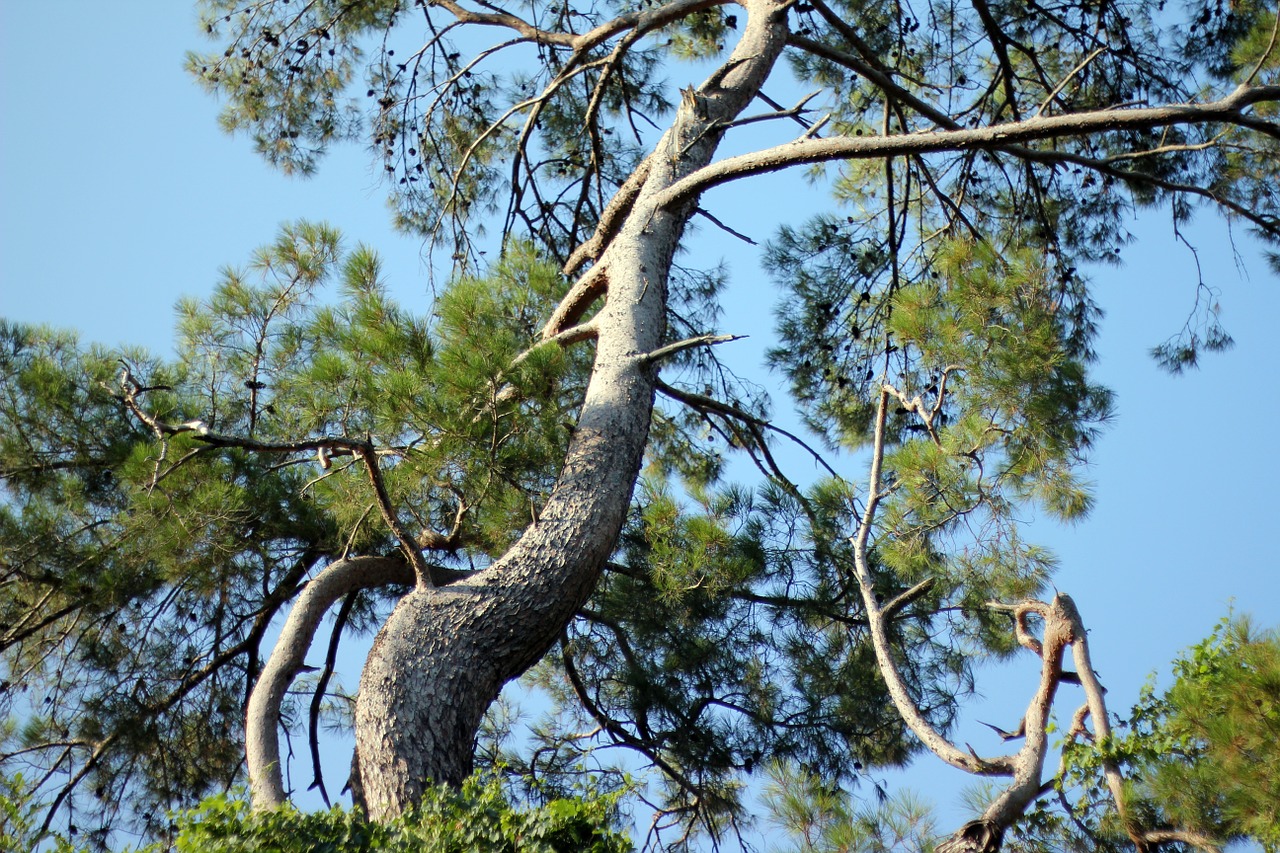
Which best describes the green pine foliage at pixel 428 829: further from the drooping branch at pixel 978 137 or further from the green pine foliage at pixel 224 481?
the drooping branch at pixel 978 137

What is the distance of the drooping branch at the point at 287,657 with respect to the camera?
2498 mm

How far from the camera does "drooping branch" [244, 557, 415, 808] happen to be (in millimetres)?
2498

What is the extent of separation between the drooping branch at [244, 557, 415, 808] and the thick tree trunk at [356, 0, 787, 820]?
1.24 ft

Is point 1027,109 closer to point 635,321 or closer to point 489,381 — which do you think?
point 635,321

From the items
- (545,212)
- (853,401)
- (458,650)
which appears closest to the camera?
(458,650)

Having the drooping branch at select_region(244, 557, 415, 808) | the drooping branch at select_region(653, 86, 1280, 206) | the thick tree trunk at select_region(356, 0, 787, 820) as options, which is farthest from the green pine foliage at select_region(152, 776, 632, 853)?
the drooping branch at select_region(653, 86, 1280, 206)

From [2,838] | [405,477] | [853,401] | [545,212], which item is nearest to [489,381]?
[405,477]

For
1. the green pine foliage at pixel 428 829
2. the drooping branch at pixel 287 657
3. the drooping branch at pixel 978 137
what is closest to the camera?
the green pine foliage at pixel 428 829

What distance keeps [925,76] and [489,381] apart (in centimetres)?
307

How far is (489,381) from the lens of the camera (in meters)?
2.54

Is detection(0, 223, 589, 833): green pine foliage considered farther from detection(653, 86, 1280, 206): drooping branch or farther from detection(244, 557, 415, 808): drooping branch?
detection(653, 86, 1280, 206): drooping branch

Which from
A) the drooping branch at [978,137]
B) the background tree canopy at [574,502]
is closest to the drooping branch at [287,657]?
the background tree canopy at [574,502]

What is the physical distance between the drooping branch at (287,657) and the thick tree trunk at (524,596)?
38 cm

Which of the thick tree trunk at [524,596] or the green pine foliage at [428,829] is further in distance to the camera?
the thick tree trunk at [524,596]
